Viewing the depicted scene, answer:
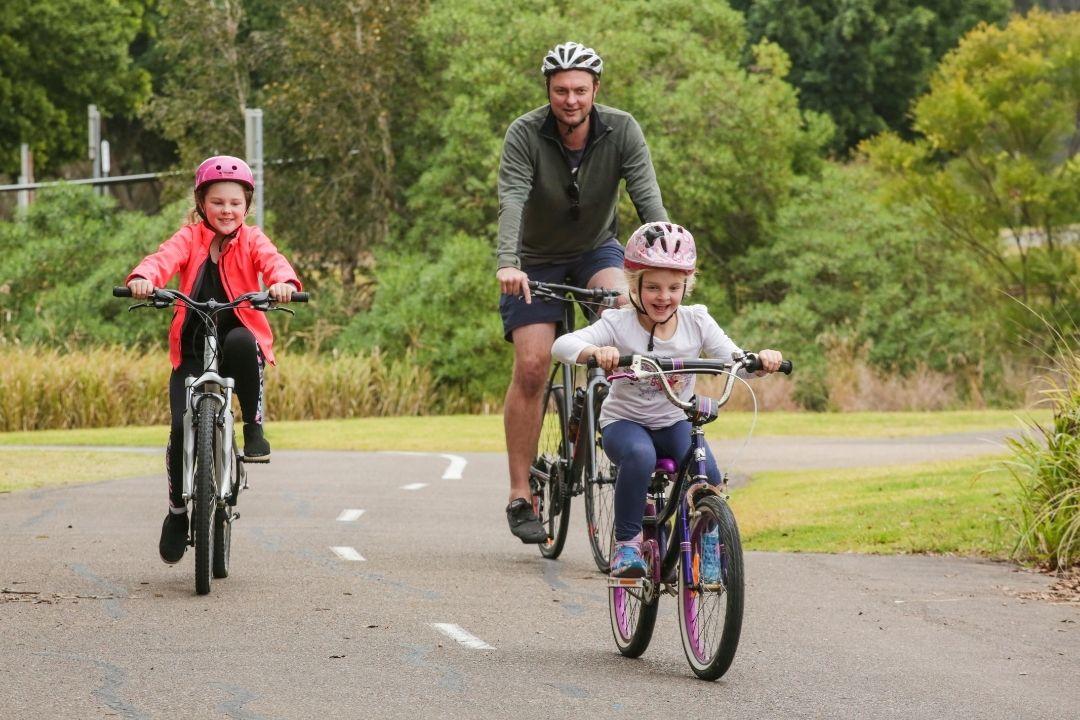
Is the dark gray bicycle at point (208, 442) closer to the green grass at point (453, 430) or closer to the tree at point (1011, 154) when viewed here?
the green grass at point (453, 430)

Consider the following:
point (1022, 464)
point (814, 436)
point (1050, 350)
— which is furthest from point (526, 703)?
point (1050, 350)

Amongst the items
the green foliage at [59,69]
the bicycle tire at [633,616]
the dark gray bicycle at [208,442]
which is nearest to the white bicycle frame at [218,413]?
the dark gray bicycle at [208,442]

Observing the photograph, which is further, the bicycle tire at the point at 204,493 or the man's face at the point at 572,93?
the man's face at the point at 572,93

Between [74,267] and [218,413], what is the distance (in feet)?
88.9

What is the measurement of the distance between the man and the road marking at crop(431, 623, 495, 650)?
1.69m

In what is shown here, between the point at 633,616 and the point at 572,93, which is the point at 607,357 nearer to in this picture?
the point at 633,616

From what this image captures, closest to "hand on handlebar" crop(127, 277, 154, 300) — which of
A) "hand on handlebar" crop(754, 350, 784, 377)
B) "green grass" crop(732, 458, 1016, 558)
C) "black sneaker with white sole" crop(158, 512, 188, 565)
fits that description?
"black sneaker with white sole" crop(158, 512, 188, 565)

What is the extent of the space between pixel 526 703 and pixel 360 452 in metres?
13.8

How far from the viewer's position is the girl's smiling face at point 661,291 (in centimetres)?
635

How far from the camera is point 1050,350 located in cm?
2928

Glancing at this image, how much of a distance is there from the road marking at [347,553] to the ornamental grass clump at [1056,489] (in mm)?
3450

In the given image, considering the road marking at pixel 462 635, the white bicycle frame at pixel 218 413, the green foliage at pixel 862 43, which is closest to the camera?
the road marking at pixel 462 635

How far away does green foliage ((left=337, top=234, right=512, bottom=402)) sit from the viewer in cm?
3022

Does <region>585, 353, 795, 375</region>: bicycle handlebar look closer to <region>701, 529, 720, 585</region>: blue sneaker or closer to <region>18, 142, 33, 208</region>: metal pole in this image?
<region>701, 529, 720, 585</region>: blue sneaker
